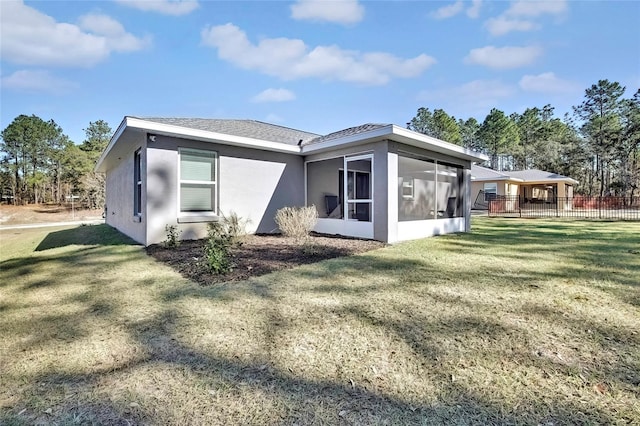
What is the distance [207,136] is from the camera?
7.87m

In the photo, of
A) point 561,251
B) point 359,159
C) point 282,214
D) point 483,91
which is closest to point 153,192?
point 282,214

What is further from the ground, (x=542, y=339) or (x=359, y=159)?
(x=359, y=159)

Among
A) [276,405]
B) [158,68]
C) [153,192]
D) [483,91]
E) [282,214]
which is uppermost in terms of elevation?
[483,91]

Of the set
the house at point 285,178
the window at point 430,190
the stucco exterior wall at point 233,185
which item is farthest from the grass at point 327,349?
the window at point 430,190

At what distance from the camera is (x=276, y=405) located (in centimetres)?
199

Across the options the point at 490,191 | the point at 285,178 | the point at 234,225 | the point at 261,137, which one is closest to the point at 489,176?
the point at 490,191

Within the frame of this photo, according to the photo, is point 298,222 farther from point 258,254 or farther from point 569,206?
point 569,206

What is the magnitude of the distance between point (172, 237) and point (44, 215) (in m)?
31.3

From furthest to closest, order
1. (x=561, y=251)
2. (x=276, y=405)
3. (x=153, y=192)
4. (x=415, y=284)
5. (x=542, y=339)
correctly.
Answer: (x=153, y=192) → (x=561, y=251) → (x=415, y=284) → (x=542, y=339) → (x=276, y=405)

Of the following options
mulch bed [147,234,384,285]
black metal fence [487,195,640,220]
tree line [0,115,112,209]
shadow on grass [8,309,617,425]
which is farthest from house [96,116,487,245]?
tree line [0,115,112,209]

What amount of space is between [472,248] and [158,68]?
1456 cm

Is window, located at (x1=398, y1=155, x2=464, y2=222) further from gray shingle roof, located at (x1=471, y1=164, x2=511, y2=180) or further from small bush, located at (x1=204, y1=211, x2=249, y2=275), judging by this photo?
gray shingle roof, located at (x1=471, y1=164, x2=511, y2=180)

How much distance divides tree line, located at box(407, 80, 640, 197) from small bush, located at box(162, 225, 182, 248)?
32266 millimetres

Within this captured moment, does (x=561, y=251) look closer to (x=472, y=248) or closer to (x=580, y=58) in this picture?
(x=472, y=248)
